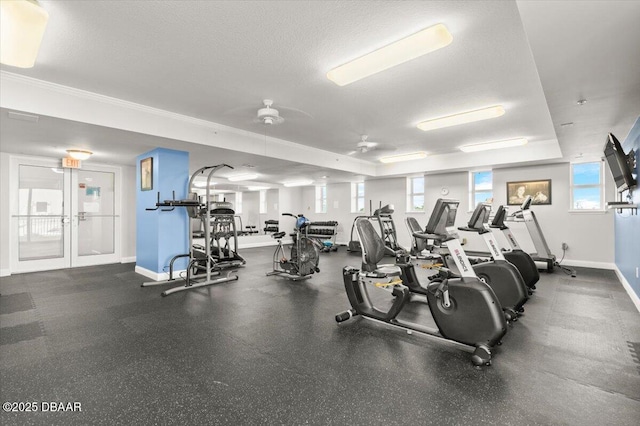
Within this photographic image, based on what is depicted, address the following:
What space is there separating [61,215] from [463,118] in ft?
28.8

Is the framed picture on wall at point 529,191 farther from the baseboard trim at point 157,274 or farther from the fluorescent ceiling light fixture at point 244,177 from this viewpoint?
the baseboard trim at point 157,274

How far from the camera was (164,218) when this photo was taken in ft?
18.4

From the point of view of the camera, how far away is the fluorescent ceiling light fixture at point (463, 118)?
176 inches

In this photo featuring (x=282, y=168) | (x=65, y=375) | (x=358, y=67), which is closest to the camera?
(x=65, y=375)

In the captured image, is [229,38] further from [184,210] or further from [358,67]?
[184,210]

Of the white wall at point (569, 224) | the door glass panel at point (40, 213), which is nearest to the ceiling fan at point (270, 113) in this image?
the door glass panel at point (40, 213)

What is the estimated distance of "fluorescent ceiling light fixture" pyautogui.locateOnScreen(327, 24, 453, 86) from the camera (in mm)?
2508

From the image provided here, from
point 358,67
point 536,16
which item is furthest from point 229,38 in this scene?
point 536,16

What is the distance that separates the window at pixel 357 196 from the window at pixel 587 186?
6.36m

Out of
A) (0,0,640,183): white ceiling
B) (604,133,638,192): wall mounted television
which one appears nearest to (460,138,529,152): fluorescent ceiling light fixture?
(0,0,640,183): white ceiling

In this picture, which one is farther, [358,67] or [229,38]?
[358,67]

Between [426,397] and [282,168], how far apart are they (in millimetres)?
6739

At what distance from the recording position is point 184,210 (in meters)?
5.94

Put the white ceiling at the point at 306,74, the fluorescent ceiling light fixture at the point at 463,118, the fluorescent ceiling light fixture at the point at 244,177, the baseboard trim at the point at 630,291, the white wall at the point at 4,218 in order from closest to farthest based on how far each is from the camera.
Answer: the white ceiling at the point at 306,74
the baseboard trim at the point at 630,291
the fluorescent ceiling light fixture at the point at 463,118
the white wall at the point at 4,218
the fluorescent ceiling light fixture at the point at 244,177
